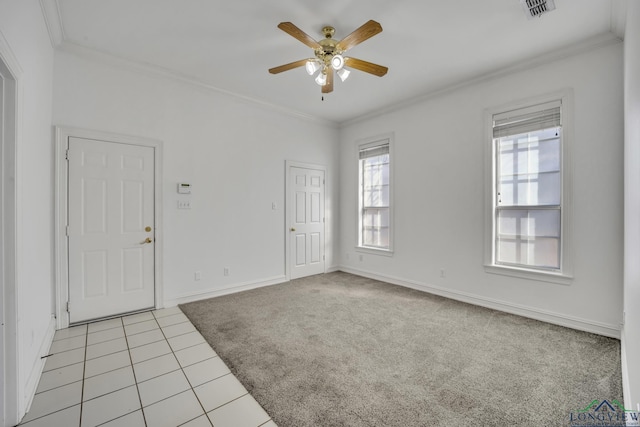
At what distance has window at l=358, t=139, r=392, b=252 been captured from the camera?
15.8 ft

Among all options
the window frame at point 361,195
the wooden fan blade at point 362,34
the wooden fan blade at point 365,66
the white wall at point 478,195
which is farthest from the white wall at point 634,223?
the window frame at point 361,195

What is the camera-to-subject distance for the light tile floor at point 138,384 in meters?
1.68

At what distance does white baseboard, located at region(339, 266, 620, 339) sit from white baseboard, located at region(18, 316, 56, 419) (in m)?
4.20

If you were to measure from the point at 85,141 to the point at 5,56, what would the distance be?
168 centimetres

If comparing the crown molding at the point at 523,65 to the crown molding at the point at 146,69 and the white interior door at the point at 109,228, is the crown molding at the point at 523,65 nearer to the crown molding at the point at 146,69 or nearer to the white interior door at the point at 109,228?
the crown molding at the point at 146,69

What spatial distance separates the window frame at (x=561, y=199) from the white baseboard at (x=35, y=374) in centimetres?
441

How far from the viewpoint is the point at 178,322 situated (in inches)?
122

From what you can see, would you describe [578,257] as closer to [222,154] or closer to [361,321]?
[361,321]

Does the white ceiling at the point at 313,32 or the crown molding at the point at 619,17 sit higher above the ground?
the white ceiling at the point at 313,32

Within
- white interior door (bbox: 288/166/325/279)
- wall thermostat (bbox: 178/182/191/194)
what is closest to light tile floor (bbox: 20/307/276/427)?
wall thermostat (bbox: 178/182/191/194)

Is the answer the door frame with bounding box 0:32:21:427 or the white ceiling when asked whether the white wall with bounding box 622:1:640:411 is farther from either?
the door frame with bounding box 0:32:21:427

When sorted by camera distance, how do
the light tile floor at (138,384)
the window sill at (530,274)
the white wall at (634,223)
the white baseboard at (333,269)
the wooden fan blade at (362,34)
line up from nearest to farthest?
1. the white wall at (634,223)
2. the light tile floor at (138,384)
3. the wooden fan blade at (362,34)
4. the window sill at (530,274)
5. the white baseboard at (333,269)

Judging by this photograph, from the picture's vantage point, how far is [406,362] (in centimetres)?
228

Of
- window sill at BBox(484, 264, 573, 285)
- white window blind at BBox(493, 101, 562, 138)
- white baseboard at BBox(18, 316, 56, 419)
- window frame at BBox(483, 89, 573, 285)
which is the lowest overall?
white baseboard at BBox(18, 316, 56, 419)
